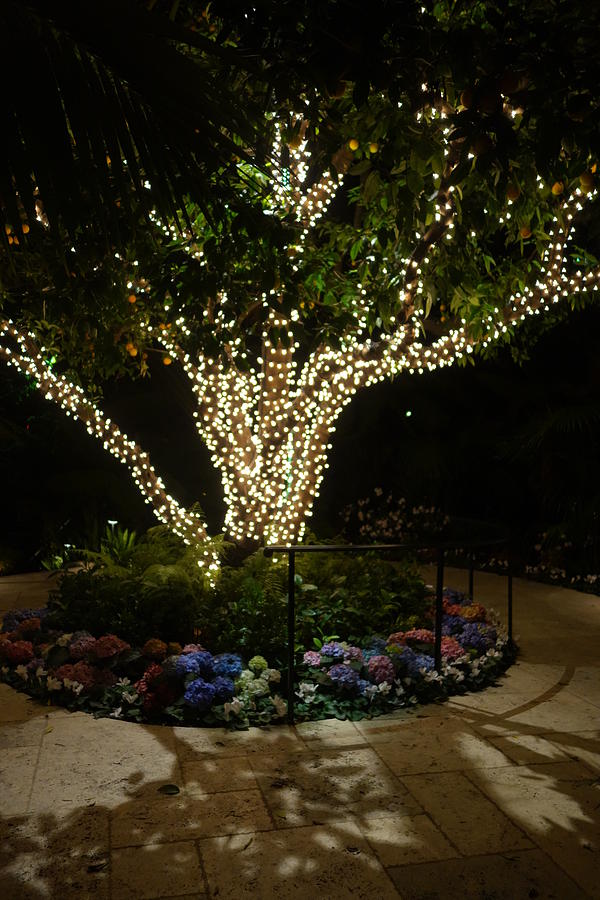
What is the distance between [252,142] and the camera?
247 cm

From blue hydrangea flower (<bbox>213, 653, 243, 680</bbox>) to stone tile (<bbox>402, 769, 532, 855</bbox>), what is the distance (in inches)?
58.9

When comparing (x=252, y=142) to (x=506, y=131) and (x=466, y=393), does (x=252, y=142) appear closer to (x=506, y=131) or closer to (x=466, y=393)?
(x=506, y=131)

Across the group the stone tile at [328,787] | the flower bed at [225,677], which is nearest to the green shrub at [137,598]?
the flower bed at [225,677]

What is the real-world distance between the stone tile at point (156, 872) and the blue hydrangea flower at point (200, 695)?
147cm

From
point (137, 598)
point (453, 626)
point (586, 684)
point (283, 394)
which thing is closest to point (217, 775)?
point (137, 598)

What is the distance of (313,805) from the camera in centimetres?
381

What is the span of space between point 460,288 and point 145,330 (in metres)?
3.06

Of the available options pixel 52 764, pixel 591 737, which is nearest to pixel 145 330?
pixel 52 764

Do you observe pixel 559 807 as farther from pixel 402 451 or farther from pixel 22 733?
pixel 402 451

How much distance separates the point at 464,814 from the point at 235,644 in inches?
94.4

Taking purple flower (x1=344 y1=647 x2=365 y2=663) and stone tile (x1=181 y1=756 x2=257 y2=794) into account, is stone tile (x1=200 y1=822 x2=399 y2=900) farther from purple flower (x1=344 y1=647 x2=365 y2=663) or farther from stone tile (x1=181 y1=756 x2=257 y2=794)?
purple flower (x1=344 y1=647 x2=365 y2=663)

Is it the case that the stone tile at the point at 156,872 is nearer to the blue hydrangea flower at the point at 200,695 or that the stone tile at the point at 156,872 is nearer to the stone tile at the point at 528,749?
the blue hydrangea flower at the point at 200,695

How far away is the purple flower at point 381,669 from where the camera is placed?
5367mm

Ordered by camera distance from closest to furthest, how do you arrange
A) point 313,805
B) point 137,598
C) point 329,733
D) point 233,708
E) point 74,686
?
1. point 313,805
2. point 329,733
3. point 233,708
4. point 74,686
5. point 137,598
